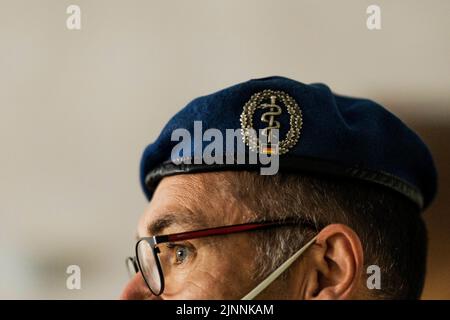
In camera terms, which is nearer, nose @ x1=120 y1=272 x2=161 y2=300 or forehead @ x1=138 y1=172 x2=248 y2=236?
forehead @ x1=138 y1=172 x2=248 y2=236

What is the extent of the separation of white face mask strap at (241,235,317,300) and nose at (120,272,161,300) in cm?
22

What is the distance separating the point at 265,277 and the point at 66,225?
633 millimetres

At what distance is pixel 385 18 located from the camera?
128cm

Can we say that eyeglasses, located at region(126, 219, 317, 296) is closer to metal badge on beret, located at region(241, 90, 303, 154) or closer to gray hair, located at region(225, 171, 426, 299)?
gray hair, located at region(225, 171, 426, 299)

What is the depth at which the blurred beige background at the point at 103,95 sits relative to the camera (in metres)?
1.33

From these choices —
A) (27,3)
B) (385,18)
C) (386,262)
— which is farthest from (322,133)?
(27,3)

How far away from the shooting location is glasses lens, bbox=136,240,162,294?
3.52 ft

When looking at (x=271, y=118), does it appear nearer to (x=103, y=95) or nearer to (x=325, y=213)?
(x=325, y=213)

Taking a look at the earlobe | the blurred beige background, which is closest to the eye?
the earlobe

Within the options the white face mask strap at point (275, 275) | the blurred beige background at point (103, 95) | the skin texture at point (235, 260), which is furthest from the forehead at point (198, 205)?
the blurred beige background at point (103, 95)
